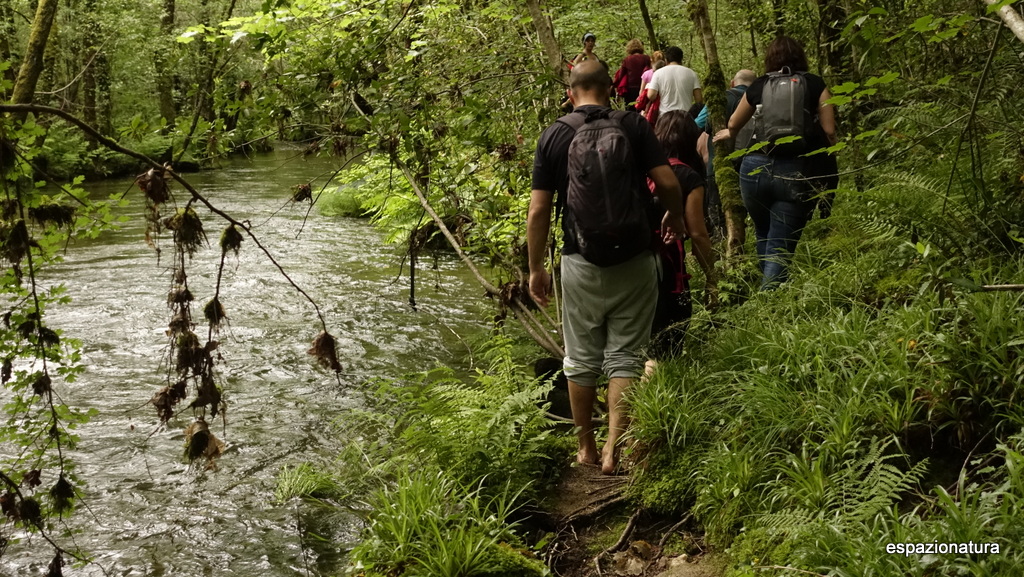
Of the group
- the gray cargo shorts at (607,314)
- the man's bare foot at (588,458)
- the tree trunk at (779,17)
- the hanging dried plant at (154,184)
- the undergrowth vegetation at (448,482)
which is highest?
the tree trunk at (779,17)

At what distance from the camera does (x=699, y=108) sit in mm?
8969

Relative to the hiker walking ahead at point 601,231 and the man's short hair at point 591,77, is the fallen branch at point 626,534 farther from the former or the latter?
the man's short hair at point 591,77

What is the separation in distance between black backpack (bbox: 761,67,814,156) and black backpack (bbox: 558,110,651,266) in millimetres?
1896

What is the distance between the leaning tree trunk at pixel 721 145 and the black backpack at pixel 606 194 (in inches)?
84.7

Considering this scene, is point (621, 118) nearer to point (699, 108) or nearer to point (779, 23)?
point (699, 108)

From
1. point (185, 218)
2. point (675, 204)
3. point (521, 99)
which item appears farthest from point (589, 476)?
point (521, 99)

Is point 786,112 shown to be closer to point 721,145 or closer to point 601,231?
point 721,145

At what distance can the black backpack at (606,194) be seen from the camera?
164 inches

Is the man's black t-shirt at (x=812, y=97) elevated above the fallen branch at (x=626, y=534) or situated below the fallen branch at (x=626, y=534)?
above

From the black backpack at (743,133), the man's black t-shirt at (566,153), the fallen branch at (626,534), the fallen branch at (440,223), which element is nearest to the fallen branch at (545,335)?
the fallen branch at (440,223)

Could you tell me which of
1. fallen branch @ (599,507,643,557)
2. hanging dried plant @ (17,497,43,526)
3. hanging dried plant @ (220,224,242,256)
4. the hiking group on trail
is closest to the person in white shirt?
the hiking group on trail

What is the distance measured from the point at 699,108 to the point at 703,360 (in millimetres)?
4799

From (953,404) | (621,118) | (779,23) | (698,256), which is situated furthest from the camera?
(779,23)

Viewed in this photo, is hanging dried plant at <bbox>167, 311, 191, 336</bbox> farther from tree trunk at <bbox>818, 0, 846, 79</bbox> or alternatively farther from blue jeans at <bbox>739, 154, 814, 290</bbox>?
tree trunk at <bbox>818, 0, 846, 79</bbox>
